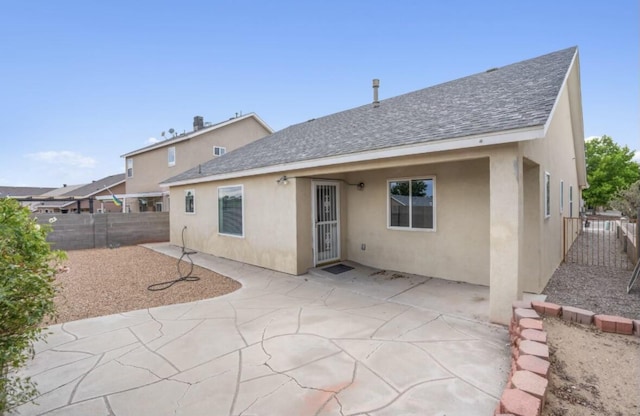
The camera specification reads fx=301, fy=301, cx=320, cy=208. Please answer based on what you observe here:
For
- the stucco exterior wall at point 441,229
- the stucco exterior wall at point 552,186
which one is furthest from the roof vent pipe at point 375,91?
the stucco exterior wall at point 552,186

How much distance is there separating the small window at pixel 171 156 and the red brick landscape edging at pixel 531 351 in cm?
2033

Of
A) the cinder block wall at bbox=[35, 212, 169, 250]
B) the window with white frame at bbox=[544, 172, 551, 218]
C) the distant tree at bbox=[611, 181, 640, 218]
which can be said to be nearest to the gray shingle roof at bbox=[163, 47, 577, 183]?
the window with white frame at bbox=[544, 172, 551, 218]

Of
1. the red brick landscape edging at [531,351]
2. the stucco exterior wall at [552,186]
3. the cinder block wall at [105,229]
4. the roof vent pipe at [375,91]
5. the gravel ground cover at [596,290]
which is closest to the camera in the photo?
the red brick landscape edging at [531,351]

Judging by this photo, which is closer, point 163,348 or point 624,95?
point 163,348

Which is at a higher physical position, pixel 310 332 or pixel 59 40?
pixel 59 40

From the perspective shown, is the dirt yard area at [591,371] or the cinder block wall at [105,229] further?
the cinder block wall at [105,229]

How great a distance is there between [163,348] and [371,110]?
30.9 feet

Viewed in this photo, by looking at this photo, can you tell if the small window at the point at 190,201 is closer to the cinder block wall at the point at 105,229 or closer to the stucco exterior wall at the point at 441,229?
the cinder block wall at the point at 105,229

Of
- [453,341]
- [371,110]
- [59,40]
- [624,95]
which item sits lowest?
[453,341]

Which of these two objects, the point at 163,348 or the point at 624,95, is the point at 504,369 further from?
the point at 624,95

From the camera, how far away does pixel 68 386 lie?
324 centimetres

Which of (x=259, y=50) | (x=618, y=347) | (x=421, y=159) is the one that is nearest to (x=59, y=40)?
(x=259, y=50)

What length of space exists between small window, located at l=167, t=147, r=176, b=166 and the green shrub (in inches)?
749

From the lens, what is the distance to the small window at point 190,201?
12.7 m
